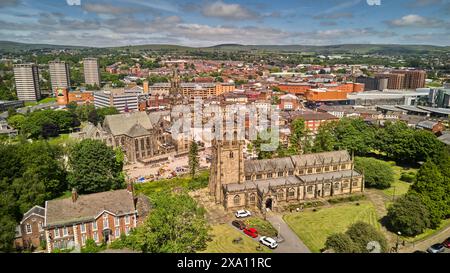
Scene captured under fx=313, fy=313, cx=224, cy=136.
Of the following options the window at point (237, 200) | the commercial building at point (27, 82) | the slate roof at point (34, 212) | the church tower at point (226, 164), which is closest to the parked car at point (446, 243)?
the window at point (237, 200)

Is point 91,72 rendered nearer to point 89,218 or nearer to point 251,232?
point 89,218

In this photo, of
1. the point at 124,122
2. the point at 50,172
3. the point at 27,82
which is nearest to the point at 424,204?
the point at 50,172

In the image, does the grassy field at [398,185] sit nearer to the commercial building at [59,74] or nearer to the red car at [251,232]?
the red car at [251,232]

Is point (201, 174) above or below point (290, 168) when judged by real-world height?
below
